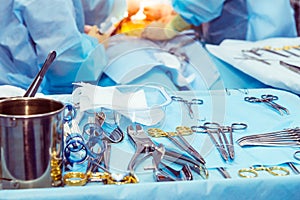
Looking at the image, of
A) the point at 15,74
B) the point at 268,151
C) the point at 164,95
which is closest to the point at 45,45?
the point at 15,74

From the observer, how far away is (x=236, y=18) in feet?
6.29

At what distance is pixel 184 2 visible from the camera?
5.87 ft

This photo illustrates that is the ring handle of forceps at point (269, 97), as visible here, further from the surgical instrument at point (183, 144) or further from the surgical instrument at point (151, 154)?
the surgical instrument at point (151, 154)

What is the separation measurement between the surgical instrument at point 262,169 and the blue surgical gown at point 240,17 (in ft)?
3.88

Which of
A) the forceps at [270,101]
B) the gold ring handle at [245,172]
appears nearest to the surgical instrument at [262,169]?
the gold ring handle at [245,172]

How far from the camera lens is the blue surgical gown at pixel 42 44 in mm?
1245

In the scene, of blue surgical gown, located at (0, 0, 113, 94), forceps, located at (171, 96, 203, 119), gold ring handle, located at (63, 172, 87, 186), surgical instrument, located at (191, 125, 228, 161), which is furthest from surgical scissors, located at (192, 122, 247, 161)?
blue surgical gown, located at (0, 0, 113, 94)

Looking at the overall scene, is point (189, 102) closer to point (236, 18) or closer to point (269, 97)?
point (269, 97)

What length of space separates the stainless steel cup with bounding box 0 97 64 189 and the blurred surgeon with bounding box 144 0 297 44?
4.00ft

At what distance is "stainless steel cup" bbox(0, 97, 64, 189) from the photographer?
562mm

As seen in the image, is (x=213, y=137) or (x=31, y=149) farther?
(x=213, y=137)

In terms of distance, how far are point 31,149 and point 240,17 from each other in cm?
149

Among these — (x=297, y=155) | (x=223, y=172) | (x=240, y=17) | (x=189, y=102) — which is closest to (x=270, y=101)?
(x=189, y=102)

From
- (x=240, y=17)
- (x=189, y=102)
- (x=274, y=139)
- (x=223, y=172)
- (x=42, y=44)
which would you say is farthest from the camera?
(x=240, y=17)
